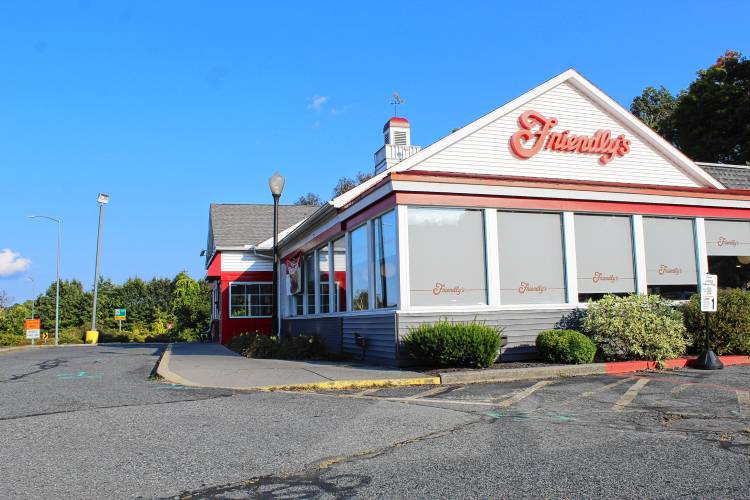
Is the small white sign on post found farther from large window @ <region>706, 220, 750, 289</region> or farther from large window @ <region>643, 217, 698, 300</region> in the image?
large window @ <region>706, 220, 750, 289</region>

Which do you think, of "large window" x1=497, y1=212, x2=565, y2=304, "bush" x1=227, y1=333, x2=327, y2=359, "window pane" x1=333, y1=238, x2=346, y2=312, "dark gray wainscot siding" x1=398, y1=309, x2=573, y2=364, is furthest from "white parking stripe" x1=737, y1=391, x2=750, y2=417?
"window pane" x1=333, y1=238, x2=346, y2=312

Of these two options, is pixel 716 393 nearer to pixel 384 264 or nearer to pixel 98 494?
pixel 384 264

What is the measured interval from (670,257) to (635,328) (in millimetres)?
3432

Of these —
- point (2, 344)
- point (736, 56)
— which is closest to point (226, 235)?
point (2, 344)

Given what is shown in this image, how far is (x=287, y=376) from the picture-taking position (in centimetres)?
1075

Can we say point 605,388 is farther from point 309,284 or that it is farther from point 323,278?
point 323,278

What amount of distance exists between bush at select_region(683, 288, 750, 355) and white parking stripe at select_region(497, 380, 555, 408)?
4.71 m

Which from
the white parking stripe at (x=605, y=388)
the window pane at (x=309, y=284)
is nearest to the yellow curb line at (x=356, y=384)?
the white parking stripe at (x=605, y=388)

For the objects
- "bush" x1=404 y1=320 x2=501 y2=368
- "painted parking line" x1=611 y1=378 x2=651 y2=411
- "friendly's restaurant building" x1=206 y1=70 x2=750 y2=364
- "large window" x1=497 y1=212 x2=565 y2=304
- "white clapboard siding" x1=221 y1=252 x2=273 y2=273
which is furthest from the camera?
"white clapboard siding" x1=221 y1=252 x2=273 y2=273

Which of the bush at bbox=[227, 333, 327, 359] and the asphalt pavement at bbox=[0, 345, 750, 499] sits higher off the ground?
the bush at bbox=[227, 333, 327, 359]

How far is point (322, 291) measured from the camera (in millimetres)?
20391

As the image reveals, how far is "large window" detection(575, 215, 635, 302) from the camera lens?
1373 cm

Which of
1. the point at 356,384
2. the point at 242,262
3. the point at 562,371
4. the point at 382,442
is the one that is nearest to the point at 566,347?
the point at 562,371

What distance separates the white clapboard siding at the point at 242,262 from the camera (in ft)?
89.4
